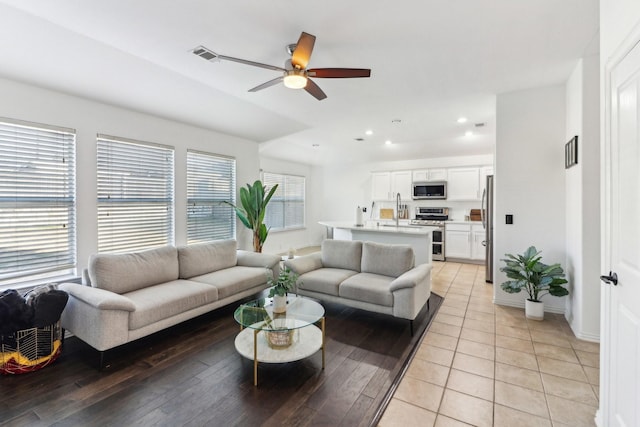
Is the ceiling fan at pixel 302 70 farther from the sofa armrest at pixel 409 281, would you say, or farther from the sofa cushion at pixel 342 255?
the sofa cushion at pixel 342 255

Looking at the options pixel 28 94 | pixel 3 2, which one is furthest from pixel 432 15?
Result: pixel 28 94

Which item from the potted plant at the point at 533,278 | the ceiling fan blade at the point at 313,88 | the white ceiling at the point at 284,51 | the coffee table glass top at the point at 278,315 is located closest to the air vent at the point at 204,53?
the white ceiling at the point at 284,51

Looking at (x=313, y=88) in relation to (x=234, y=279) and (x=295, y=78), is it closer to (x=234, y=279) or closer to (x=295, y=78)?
(x=295, y=78)

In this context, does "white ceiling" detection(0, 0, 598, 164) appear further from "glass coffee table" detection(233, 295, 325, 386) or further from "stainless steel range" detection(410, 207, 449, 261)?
"stainless steel range" detection(410, 207, 449, 261)

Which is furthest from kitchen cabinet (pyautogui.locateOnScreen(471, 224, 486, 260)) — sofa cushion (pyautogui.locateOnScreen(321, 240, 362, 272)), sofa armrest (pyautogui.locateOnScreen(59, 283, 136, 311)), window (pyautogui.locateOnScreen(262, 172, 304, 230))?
sofa armrest (pyautogui.locateOnScreen(59, 283, 136, 311))

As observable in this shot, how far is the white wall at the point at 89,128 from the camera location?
2.78 metres

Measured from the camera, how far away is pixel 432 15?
7.01 ft

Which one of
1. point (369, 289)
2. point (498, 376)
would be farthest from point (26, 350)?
point (498, 376)

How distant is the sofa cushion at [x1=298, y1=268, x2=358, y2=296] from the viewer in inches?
136

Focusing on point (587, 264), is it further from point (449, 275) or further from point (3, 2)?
point (3, 2)

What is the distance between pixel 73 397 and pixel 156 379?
1.70 ft

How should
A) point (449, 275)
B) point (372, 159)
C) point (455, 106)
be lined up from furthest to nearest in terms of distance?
1. point (372, 159)
2. point (449, 275)
3. point (455, 106)

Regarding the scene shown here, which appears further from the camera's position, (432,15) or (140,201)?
(140,201)

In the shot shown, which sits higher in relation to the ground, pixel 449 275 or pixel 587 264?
pixel 587 264
